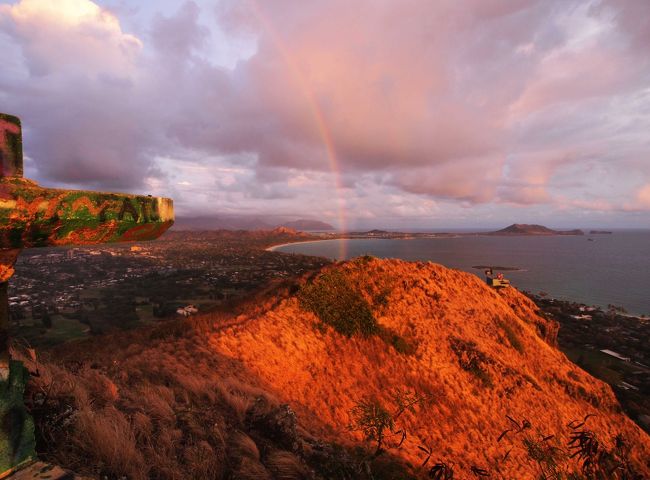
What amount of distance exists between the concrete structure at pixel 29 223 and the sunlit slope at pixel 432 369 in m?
7.30

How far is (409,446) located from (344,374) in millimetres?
3897

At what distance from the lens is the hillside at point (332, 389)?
4930 mm

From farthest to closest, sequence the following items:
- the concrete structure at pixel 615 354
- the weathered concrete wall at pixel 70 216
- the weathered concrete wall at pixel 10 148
→ 1. the concrete structure at pixel 615 354
2. the weathered concrete wall at pixel 10 148
3. the weathered concrete wall at pixel 70 216

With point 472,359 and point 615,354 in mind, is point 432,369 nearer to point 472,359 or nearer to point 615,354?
point 472,359

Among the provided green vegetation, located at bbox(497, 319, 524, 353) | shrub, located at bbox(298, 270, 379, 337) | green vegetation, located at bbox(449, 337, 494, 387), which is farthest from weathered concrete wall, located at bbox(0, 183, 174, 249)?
green vegetation, located at bbox(497, 319, 524, 353)

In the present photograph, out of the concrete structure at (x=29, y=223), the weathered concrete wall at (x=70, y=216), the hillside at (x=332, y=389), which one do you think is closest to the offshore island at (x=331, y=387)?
the hillside at (x=332, y=389)

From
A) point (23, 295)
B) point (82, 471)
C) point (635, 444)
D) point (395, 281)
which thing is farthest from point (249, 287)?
point (82, 471)

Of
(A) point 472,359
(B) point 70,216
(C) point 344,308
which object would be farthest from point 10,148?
(A) point 472,359

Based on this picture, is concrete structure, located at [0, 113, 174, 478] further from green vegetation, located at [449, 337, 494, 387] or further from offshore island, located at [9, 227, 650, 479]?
green vegetation, located at [449, 337, 494, 387]

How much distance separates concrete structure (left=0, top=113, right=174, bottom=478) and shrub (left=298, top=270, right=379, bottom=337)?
13.1 metres

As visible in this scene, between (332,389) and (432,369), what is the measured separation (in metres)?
5.43

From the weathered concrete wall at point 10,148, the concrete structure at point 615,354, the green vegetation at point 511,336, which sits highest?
the weathered concrete wall at point 10,148

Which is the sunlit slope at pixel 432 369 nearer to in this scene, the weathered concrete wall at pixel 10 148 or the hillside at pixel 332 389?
the hillside at pixel 332 389

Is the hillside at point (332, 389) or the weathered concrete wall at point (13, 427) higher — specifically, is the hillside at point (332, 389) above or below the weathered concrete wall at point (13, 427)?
below
